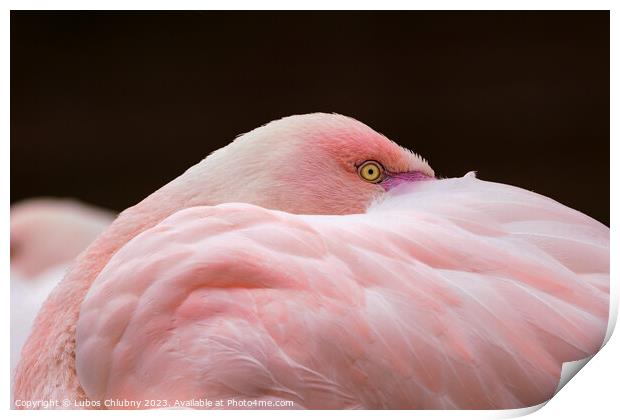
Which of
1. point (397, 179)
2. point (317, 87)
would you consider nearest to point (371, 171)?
point (397, 179)

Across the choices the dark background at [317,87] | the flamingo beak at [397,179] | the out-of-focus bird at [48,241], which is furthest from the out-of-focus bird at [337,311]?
the out-of-focus bird at [48,241]

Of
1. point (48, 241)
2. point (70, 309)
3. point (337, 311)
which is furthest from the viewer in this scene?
point (48, 241)

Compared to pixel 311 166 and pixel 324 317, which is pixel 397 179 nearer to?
pixel 311 166

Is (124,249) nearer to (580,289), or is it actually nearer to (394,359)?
(394,359)

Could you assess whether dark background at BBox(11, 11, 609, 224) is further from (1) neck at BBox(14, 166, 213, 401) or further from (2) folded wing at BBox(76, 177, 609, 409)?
(2) folded wing at BBox(76, 177, 609, 409)
